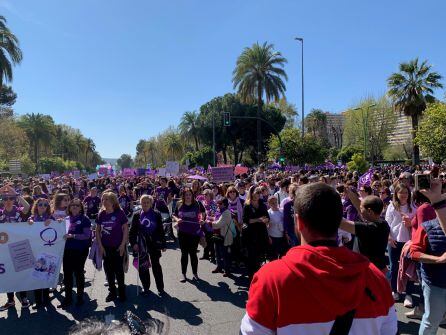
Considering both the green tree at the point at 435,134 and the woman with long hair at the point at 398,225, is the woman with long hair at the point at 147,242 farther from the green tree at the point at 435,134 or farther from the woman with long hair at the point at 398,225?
the green tree at the point at 435,134

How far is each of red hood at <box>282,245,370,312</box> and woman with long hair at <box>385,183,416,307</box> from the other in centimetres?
519

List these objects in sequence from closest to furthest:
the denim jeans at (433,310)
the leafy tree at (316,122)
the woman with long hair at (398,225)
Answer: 1. the denim jeans at (433,310)
2. the woman with long hair at (398,225)
3. the leafy tree at (316,122)

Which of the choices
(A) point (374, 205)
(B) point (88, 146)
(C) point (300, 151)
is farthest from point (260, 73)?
(B) point (88, 146)

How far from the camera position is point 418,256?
12.8ft

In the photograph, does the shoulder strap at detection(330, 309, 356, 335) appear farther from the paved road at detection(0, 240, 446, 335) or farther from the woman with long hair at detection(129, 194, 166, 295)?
the woman with long hair at detection(129, 194, 166, 295)

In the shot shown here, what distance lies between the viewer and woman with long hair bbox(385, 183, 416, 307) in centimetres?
637

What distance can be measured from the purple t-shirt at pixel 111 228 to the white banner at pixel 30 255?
0.73m

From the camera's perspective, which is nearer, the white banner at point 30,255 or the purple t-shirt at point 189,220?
the white banner at point 30,255

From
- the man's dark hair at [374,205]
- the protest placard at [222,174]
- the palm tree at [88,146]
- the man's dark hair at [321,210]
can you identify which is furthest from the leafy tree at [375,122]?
the palm tree at [88,146]

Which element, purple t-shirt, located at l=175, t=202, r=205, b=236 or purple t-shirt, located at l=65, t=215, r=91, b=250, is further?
purple t-shirt, located at l=175, t=202, r=205, b=236

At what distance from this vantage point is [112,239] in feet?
21.9

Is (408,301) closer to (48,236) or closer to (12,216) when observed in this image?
(48,236)

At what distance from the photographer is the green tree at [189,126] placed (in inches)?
2281

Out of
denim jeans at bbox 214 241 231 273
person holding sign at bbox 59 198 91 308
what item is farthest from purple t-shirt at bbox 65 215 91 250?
denim jeans at bbox 214 241 231 273
